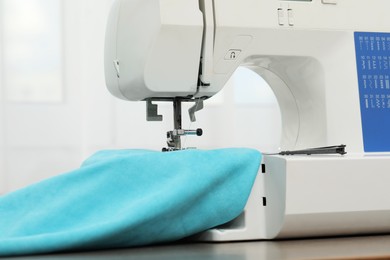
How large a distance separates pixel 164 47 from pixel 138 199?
34 cm

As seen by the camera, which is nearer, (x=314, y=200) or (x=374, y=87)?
(x=314, y=200)

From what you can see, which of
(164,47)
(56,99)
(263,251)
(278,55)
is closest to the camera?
(263,251)

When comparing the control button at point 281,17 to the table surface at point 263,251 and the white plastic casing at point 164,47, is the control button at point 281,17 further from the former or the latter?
the table surface at point 263,251

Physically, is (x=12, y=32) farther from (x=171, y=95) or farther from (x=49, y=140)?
(x=171, y=95)

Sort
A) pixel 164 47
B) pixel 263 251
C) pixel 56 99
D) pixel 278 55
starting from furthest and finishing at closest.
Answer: pixel 56 99
pixel 278 55
pixel 164 47
pixel 263 251

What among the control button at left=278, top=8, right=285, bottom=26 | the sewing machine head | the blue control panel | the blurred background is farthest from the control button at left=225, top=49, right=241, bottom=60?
the blurred background

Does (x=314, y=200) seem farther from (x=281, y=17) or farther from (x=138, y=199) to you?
(x=281, y=17)

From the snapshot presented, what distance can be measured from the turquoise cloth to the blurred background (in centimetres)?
129

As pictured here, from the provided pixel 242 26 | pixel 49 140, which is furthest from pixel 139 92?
pixel 49 140

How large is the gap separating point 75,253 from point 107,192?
12 cm

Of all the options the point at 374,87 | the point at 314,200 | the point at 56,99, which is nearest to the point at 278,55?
the point at 374,87

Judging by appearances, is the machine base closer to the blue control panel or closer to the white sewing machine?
the white sewing machine

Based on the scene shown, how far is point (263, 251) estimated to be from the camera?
32.0 inches

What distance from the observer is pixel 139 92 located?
3.82 feet
